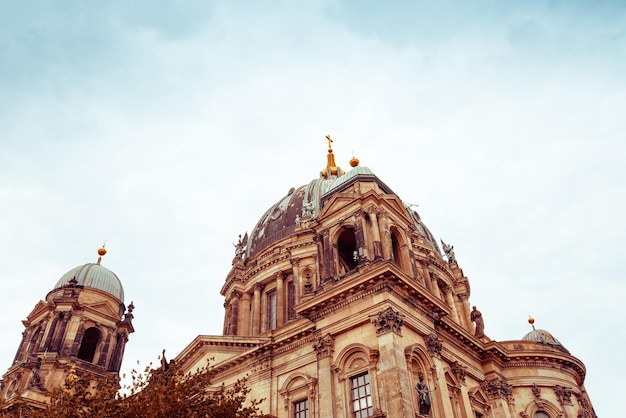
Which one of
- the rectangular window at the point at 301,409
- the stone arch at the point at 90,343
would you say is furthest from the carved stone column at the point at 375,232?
the stone arch at the point at 90,343

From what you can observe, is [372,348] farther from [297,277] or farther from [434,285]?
[434,285]

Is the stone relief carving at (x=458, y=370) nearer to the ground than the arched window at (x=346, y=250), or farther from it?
nearer to the ground

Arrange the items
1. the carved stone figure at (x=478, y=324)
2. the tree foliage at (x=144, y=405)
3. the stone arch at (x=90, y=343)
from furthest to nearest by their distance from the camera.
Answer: the stone arch at (x=90, y=343) → the carved stone figure at (x=478, y=324) → the tree foliage at (x=144, y=405)

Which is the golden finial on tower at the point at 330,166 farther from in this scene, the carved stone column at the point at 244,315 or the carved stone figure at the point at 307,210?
the carved stone column at the point at 244,315

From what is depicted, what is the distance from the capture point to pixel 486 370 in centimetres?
2673

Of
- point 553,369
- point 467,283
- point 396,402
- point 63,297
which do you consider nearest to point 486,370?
point 553,369

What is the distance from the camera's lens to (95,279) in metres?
39.0

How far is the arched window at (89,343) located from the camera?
37.1 meters

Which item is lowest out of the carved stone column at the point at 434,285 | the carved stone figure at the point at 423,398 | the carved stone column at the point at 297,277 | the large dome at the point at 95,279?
the carved stone figure at the point at 423,398

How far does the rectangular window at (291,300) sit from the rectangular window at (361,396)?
44.7 feet

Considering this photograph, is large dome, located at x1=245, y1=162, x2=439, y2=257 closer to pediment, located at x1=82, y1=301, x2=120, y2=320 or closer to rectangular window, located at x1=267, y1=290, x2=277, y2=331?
rectangular window, located at x1=267, y1=290, x2=277, y2=331

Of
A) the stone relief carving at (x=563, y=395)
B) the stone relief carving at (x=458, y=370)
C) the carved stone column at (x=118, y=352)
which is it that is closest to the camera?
the stone relief carving at (x=458, y=370)

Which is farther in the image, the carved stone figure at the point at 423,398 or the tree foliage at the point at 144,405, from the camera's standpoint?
the carved stone figure at the point at 423,398

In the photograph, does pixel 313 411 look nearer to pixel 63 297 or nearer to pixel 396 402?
pixel 396 402
